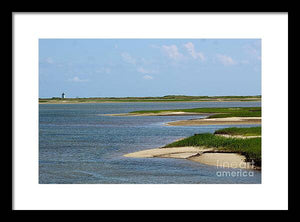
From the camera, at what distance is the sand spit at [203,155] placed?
18078 mm

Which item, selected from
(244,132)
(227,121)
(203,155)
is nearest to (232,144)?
(203,155)

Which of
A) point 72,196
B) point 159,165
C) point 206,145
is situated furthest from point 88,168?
point 72,196

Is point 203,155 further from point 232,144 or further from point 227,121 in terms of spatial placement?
point 227,121

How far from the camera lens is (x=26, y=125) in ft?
36.4

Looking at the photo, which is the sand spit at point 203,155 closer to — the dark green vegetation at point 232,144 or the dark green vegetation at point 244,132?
the dark green vegetation at point 232,144

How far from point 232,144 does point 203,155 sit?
4.50 ft

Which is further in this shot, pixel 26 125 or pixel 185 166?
pixel 185 166

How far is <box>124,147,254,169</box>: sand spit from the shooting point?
712 inches

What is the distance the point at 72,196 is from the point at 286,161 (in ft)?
15.3

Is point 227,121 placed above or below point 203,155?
above

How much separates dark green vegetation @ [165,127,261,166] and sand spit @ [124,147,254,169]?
258 mm

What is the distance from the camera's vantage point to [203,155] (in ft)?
65.0

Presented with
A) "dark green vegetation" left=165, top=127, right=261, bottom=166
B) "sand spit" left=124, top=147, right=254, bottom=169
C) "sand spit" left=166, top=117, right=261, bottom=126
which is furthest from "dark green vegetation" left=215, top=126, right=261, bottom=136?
"sand spit" left=166, top=117, right=261, bottom=126
